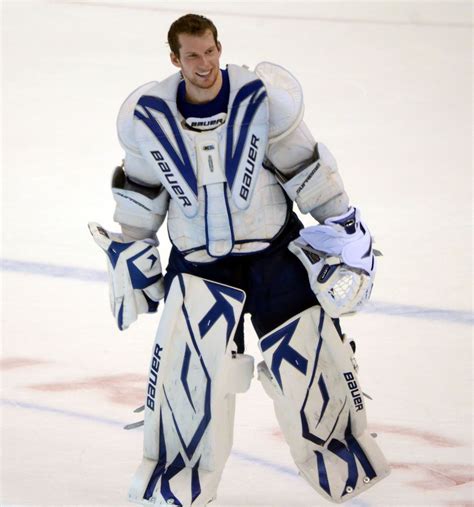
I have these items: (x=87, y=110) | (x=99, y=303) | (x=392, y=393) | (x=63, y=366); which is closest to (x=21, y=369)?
(x=63, y=366)

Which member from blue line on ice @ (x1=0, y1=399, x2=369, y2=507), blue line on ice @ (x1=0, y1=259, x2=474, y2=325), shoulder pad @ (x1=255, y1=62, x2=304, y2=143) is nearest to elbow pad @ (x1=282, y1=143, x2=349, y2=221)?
shoulder pad @ (x1=255, y1=62, x2=304, y2=143)

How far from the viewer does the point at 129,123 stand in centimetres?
356

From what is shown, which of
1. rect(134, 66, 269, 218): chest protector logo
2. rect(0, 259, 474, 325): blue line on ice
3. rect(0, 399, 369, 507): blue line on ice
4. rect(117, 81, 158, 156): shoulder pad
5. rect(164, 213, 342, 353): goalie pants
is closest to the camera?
rect(134, 66, 269, 218): chest protector logo

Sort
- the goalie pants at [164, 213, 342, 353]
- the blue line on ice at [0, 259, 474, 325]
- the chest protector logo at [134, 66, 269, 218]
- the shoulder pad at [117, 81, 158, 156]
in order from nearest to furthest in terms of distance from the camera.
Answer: the chest protector logo at [134, 66, 269, 218] < the shoulder pad at [117, 81, 158, 156] < the goalie pants at [164, 213, 342, 353] < the blue line on ice at [0, 259, 474, 325]

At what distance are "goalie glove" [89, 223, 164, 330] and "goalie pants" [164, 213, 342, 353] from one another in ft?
0.23

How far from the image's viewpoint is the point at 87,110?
6.68 meters

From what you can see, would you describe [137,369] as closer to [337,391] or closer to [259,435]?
[259,435]

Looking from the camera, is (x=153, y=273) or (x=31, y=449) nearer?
(x=153, y=273)

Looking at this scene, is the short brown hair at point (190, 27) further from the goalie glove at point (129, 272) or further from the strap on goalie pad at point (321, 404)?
Answer: the strap on goalie pad at point (321, 404)

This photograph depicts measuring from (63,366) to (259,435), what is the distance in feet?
2.66

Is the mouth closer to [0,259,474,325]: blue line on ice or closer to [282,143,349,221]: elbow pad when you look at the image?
[282,143,349,221]: elbow pad

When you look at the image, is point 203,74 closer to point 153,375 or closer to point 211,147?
point 211,147

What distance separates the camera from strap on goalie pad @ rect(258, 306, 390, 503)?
3.69 metres

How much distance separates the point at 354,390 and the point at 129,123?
95cm
